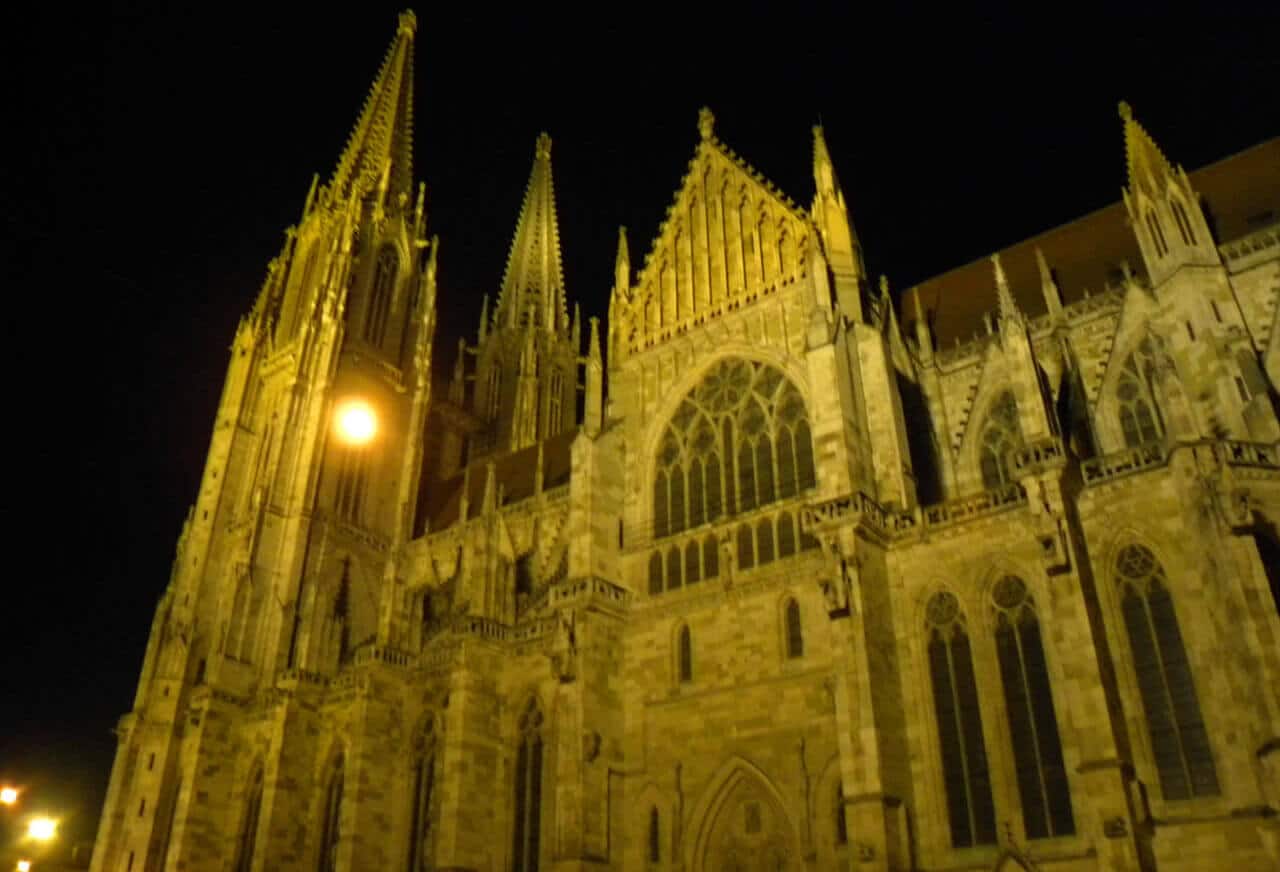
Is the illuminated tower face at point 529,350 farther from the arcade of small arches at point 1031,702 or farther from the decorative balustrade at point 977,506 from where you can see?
the arcade of small arches at point 1031,702

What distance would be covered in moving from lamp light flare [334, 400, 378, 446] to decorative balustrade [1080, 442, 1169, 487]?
27.0m

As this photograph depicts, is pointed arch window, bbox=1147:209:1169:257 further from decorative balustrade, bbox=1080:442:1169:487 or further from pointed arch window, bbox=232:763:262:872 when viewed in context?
pointed arch window, bbox=232:763:262:872

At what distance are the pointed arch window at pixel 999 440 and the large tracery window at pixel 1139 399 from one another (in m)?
2.27

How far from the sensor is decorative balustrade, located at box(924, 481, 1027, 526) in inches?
712

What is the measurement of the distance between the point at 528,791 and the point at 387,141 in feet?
108

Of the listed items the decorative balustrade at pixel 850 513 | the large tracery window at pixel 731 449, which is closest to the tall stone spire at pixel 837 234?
the large tracery window at pixel 731 449

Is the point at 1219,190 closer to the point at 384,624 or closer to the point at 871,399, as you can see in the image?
the point at 871,399

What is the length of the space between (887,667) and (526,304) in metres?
36.6

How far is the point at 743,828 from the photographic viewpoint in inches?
762

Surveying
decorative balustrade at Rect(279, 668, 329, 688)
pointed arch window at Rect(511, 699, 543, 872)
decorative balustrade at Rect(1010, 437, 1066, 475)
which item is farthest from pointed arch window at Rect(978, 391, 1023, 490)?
decorative balustrade at Rect(279, 668, 329, 688)

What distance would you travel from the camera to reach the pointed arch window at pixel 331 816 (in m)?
26.9

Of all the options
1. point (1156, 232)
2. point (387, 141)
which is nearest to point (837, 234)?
point (1156, 232)

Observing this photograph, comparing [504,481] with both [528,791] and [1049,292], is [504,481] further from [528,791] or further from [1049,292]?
[1049,292]

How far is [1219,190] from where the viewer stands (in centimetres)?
2530
